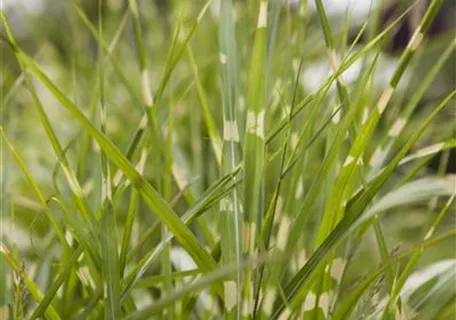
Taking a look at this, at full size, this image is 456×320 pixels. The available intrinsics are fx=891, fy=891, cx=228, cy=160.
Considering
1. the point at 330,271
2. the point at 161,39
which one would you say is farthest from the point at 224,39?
the point at 161,39

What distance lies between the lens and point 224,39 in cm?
59

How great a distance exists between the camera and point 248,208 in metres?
0.52

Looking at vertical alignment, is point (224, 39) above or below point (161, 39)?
below

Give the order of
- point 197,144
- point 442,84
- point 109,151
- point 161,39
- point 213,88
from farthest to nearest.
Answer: point 442,84 < point 161,39 < point 213,88 < point 197,144 < point 109,151

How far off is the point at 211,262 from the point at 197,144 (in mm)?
477

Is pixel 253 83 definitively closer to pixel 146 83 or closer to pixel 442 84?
pixel 146 83

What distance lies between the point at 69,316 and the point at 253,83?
224 millimetres

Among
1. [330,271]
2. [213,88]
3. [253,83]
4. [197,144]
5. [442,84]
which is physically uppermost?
[442,84]

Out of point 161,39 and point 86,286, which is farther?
point 161,39

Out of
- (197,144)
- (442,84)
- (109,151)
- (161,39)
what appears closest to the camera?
(109,151)

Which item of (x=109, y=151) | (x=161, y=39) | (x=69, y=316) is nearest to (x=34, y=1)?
(x=161, y=39)

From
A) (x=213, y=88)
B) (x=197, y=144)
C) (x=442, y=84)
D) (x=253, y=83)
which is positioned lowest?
(x=253, y=83)

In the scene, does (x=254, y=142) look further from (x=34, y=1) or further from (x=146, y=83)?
(x=34, y=1)

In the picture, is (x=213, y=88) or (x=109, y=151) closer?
(x=109, y=151)
